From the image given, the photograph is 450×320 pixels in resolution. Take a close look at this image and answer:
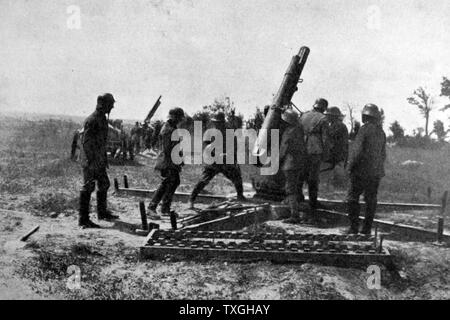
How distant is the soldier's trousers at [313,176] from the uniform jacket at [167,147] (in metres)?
2.48

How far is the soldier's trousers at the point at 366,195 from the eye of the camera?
6738 mm

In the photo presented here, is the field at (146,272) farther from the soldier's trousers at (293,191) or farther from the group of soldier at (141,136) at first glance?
the group of soldier at (141,136)

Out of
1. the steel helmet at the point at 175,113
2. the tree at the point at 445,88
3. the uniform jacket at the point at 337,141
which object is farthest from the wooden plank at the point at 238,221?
the tree at the point at 445,88

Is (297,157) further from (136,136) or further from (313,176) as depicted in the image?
→ (136,136)

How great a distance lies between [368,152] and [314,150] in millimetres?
1896

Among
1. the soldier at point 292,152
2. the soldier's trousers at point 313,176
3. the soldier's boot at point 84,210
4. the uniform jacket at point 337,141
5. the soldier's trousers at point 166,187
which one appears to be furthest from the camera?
the uniform jacket at point 337,141

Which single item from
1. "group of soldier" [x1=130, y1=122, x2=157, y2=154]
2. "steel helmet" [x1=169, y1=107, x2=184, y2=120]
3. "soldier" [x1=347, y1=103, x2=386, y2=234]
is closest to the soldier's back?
"soldier" [x1=347, y1=103, x2=386, y2=234]

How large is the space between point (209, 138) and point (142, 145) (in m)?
13.0

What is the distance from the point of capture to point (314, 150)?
27.8 ft

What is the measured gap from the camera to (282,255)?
5348 millimetres

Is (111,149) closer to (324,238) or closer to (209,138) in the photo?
(209,138)

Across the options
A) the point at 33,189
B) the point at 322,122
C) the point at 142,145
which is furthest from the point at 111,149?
the point at 322,122

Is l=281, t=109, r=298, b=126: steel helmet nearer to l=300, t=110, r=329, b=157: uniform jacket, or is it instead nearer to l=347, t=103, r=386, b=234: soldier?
l=300, t=110, r=329, b=157: uniform jacket

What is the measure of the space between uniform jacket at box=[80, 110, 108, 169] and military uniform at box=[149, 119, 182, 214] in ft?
3.76
